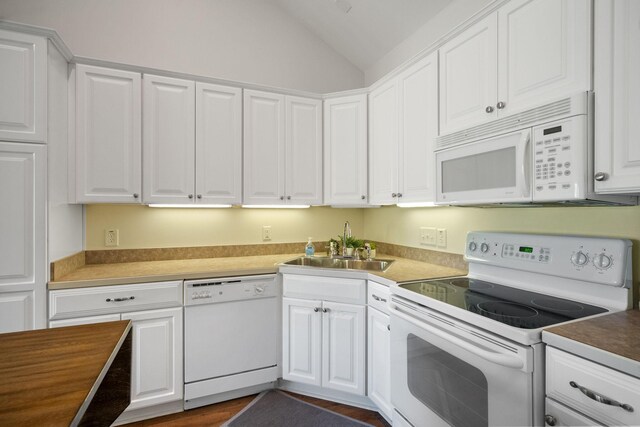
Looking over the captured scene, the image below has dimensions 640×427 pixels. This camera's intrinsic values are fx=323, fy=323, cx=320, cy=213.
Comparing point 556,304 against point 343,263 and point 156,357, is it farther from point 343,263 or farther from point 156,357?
point 156,357

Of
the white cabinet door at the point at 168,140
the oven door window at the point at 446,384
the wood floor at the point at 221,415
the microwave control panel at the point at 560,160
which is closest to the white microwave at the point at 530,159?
the microwave control panel at the point at 560,160

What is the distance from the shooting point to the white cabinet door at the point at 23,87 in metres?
1.72

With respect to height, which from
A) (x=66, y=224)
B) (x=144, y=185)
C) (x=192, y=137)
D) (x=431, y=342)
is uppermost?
(x=192, y=137)

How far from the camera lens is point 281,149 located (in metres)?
2.61

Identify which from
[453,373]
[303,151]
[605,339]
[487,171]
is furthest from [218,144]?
[605,339]

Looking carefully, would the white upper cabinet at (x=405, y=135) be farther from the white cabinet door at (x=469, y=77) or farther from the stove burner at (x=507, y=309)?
the stove burner at (x=507, y=309)

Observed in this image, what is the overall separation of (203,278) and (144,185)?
30.5 inches

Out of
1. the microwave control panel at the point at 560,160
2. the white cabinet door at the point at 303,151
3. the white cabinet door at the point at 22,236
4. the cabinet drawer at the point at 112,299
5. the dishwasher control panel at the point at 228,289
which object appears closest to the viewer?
the microwave control panel at the point at 560,160

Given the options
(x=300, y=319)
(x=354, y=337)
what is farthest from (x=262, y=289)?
(x=354, y=337)

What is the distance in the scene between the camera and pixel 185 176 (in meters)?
2.33

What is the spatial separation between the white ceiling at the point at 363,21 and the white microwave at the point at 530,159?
3.87 ft

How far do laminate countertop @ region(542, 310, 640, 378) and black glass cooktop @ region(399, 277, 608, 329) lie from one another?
68 millimetres

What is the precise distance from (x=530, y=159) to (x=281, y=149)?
5.77 feet

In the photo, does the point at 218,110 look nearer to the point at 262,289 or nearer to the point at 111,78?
the point at 111,78
